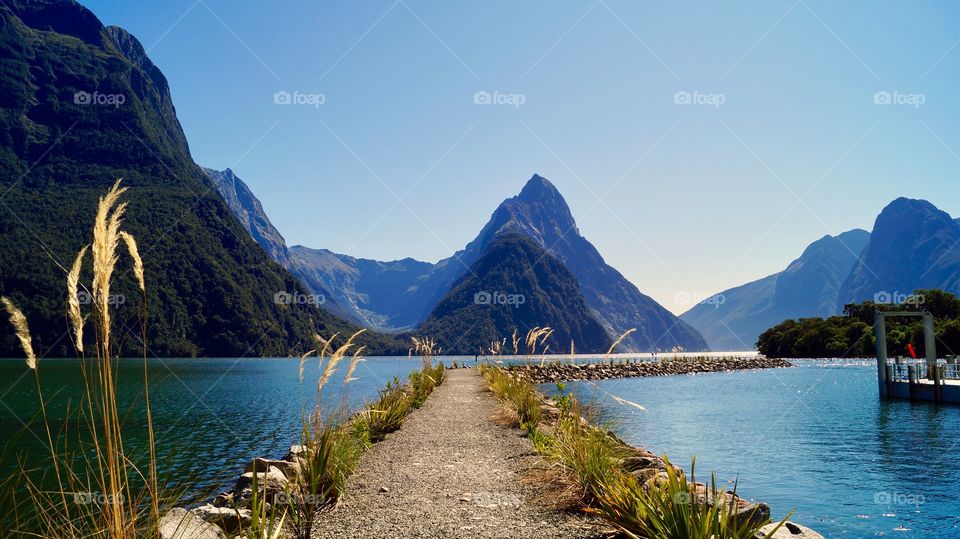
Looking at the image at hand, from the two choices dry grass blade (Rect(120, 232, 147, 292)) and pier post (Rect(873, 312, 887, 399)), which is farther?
pier post (Rect(873, 312, 887, 399))

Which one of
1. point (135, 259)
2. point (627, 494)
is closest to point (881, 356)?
point (627, 494)

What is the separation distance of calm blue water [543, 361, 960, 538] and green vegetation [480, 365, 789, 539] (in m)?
0.98

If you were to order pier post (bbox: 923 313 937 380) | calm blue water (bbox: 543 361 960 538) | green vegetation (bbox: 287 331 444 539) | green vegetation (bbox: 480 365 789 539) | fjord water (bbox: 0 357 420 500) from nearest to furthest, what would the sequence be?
green vegetation (bbox: 480 365 789 539)
green vegetation (bbox: 287 331 444 539)
calm blue water (bbox: 543 361 960 538)
fjord water (bbox: 0 357 420 500)
pier post (bbox: 923 313 937 380)

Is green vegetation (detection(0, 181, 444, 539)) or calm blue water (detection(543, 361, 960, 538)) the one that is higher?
green vegetation (detection(0, 181, 444, 539))

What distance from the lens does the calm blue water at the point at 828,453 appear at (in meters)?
9.15

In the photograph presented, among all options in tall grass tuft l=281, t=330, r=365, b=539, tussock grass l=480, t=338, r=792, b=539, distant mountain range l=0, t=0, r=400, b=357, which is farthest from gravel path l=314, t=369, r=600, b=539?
distant mountain range l=0, t=0, r=400, b=357

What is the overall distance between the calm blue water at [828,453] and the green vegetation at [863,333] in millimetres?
47524

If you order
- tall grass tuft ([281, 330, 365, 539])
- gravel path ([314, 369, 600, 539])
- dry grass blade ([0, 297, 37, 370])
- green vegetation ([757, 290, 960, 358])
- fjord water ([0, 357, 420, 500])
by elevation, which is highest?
green vegetation ([757, 290, 960, 358])

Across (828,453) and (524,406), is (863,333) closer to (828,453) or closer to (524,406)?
(828,453)

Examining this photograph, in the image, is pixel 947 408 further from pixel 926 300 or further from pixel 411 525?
pixel 926 300

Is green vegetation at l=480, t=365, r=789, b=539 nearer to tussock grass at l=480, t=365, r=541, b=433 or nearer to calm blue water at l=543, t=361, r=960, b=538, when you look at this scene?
calm blue water at l=543, t=361, r=960, b=538

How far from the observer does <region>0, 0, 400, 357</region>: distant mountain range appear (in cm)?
10212

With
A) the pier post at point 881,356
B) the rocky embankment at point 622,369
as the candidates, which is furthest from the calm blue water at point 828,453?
the rocky embankment at point 622,369

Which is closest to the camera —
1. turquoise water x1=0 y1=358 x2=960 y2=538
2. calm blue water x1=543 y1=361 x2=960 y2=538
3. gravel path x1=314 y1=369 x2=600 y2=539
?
gravel path x1=314 y1=369 x2=600 y2=539
